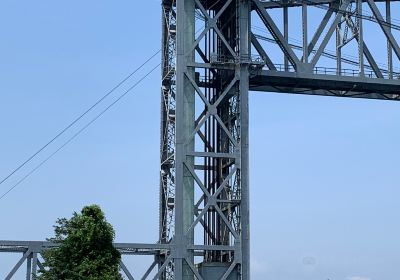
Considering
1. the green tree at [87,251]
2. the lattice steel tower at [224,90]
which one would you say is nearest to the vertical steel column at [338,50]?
the lattice steel tower at [224,90]

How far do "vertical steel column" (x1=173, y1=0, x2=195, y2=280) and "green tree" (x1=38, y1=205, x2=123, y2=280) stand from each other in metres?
6.77

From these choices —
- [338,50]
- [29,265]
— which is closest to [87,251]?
[29,265]

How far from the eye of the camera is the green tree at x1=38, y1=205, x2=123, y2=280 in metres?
30.5

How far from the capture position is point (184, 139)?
38.9m

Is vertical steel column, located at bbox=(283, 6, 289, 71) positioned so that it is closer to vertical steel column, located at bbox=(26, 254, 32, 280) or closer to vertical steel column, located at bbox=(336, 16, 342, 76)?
vertical steel column, located at bbox=(336, 16, 342, 76)

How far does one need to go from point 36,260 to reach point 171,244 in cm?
599

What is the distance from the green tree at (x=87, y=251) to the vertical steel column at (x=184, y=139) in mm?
6771

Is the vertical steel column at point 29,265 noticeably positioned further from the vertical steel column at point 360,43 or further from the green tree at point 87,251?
the vertical steel column at point 360,43

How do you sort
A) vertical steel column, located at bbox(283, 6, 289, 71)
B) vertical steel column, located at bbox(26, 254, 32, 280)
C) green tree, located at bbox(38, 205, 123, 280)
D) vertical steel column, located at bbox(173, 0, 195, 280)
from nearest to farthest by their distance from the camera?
green tree, located at bbox(38, 205, 123, 280), vertical steel column, located at bbox(26, 254, 32, 280), vertical steel column, located at bbox(173, 0, 195, 280), vertical steel column, located at bbox(283, 6, 289, 71)

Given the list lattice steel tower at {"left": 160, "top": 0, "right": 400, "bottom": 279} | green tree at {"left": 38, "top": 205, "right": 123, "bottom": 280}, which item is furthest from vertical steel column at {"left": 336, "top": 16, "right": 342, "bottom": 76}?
green tree at {"left": 38, "top": 205, "right": 123, "bottom": 280}

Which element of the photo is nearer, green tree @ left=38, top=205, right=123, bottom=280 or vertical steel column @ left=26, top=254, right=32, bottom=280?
green tree @ left=38, top=205, right=123, bottom=280

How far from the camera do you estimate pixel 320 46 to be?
4247 cm

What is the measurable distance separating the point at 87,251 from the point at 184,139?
9.67 metres

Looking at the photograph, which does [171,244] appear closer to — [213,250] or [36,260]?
[213,250]
